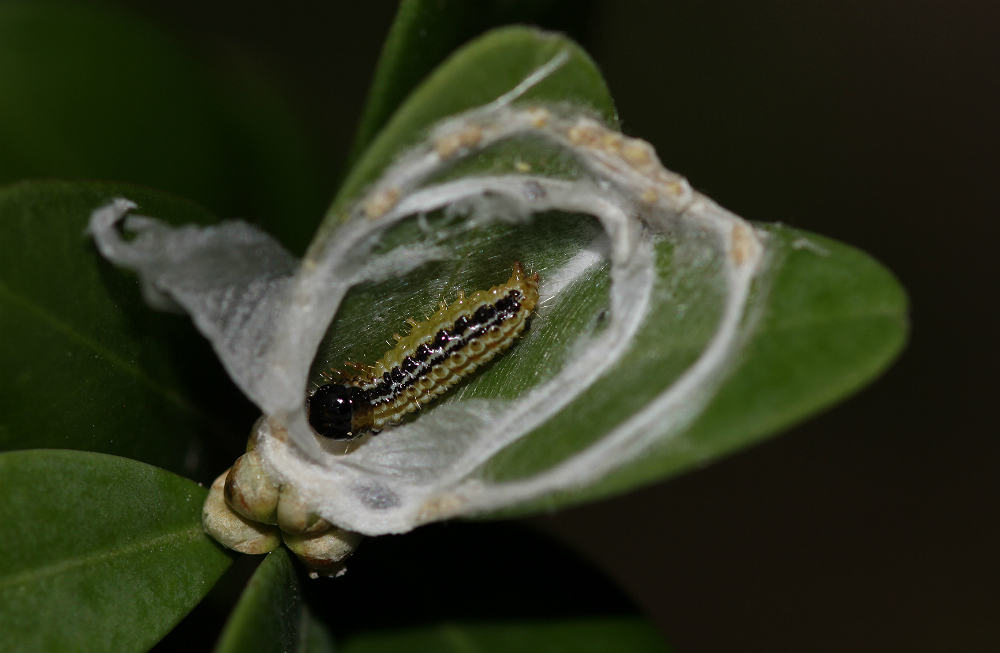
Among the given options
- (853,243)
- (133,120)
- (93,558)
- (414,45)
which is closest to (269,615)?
(93,558)

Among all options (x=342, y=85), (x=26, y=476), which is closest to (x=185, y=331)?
(x=26, y=476)

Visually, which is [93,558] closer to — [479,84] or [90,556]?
[90,556]

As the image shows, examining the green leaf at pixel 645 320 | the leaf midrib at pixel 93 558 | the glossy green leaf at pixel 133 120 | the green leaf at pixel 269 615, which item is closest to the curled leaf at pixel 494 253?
the green leaf at pixel 645 320

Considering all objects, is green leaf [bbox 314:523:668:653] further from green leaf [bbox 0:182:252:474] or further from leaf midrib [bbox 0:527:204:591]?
green leaf [bbox 0:182:252:474]

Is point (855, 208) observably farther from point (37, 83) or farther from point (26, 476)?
point (26, 476)

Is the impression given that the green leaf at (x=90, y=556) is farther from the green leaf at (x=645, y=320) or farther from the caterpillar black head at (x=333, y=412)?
the green leaf at (x=645, y=320)
